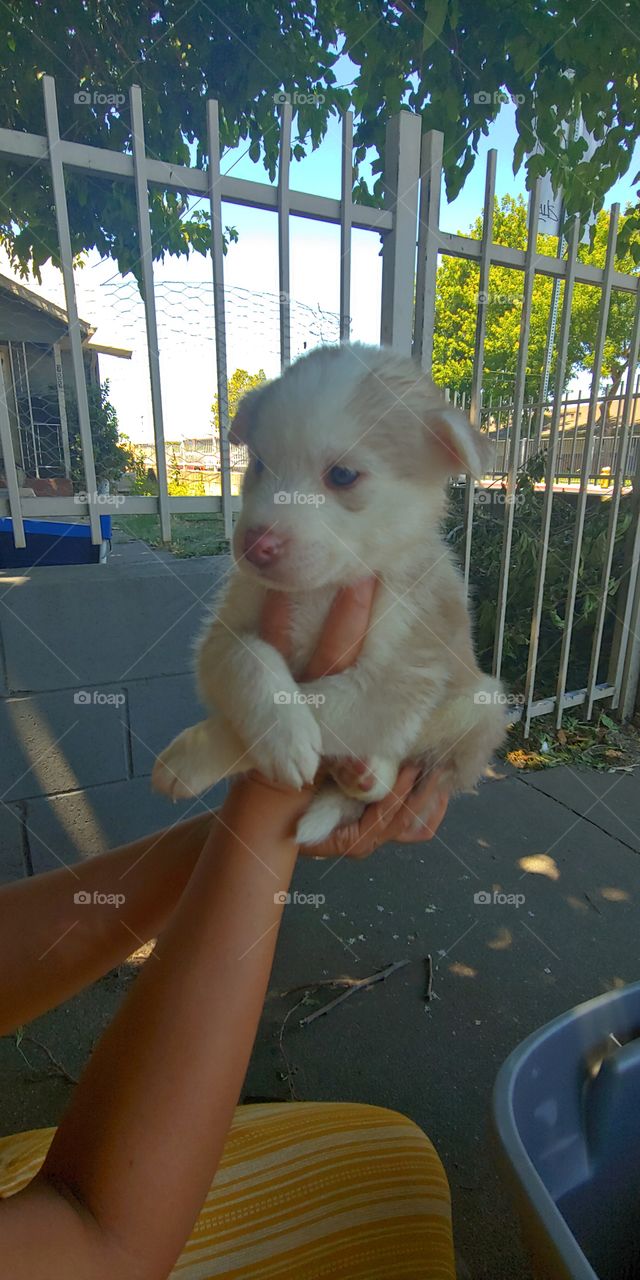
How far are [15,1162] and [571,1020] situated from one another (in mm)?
1190

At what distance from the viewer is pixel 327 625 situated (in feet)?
4.90

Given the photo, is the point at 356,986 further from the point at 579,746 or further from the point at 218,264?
the point at 218,264

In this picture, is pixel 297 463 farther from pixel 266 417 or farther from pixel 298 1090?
pixel 298 1090

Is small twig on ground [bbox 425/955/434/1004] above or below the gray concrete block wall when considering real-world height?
below

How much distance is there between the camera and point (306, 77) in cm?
434

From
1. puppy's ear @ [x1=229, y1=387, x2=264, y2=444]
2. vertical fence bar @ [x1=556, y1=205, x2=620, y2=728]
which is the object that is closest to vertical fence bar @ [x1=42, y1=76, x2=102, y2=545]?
puppy's ear @ [x1=229, y1=387, x2=264, y2=444]

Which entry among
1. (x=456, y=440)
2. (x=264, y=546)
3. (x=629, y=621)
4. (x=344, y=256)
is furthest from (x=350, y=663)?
(x=629, y=621)

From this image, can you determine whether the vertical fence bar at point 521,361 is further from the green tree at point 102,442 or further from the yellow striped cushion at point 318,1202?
the yellow striped cushion at point 318,1202

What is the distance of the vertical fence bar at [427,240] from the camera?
3062 millimetres

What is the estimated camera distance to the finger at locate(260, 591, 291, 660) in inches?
59.6

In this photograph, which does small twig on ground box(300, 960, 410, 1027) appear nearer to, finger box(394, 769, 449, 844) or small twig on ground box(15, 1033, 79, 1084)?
small twig on ground box(15, 1033, 79, 1084)

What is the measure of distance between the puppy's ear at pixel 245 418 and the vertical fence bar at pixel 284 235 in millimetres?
1291

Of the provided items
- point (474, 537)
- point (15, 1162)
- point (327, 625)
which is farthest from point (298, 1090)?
point (474, 537)

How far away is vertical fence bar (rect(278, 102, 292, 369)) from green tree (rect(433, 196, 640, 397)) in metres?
0.71
